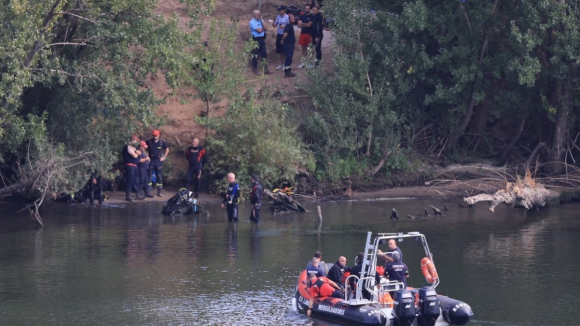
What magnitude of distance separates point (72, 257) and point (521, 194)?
14.1 metres

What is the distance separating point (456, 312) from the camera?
14.9 meters

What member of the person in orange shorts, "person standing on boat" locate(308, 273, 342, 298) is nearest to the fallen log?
the person in orange shorts

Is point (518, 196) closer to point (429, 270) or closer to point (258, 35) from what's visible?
point (258, 35)

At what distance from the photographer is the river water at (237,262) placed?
53.7 feet

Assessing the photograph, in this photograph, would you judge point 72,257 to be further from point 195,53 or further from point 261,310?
point 195,53

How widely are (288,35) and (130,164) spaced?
8.45 m

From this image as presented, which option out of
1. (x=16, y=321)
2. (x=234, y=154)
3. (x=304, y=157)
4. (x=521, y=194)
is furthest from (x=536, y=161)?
(x=16, y=321)

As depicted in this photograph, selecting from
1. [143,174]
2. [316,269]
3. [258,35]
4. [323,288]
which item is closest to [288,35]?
[258,35]

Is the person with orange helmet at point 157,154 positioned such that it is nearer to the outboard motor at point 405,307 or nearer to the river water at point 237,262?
the river water at point 237,262

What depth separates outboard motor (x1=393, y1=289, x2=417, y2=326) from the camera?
14.7 metres

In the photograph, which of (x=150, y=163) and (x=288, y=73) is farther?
(x=288, y=73)

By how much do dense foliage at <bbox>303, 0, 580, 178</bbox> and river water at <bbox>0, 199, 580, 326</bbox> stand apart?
13.0 ft

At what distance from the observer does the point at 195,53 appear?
103ft

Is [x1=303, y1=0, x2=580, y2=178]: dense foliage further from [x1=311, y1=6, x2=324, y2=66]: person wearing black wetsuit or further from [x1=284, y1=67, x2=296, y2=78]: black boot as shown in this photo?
[x1=284, y1=67, x2=296, y2=78]: black boot
